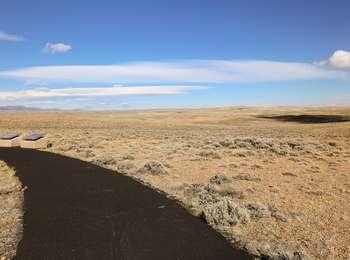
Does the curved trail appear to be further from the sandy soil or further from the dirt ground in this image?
the dirt ground

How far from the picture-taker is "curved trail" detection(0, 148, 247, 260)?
30.9 feet

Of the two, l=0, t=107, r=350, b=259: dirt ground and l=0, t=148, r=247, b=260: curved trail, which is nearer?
l=0, t=148, r=247, b=260: curved trail

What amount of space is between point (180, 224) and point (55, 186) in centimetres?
708

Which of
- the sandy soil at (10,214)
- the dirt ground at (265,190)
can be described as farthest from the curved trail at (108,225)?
the dirt ground at (265,190)

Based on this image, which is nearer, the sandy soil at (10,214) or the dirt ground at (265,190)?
the sandy soil at (10,214)

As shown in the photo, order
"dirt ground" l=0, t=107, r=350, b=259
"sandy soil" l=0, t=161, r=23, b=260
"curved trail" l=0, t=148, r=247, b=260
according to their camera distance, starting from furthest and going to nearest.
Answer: "dirt ground" l=0, t=107, r=350, b=259 < "sandy soil" l=0, t=161, r=23, b=260 < "curved trail" l=0, t=148, r=247, b=260

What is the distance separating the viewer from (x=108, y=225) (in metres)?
11.4

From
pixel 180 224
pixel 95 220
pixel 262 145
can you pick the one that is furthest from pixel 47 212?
pixel 262 145

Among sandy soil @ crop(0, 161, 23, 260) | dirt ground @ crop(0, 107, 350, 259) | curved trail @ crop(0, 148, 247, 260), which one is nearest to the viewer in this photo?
curved trail @ crop(0, 148, 247, 260)

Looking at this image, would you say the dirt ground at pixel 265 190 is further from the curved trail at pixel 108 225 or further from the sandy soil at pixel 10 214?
the sandy soil at pixel 10 214

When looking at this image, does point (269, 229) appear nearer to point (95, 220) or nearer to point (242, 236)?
point (242, 236)

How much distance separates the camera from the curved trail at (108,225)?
941 cm

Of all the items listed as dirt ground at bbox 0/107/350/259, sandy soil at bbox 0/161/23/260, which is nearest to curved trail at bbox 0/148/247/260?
sandy soil at bbox 0/161/23/260

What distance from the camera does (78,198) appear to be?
1495 centimetres
